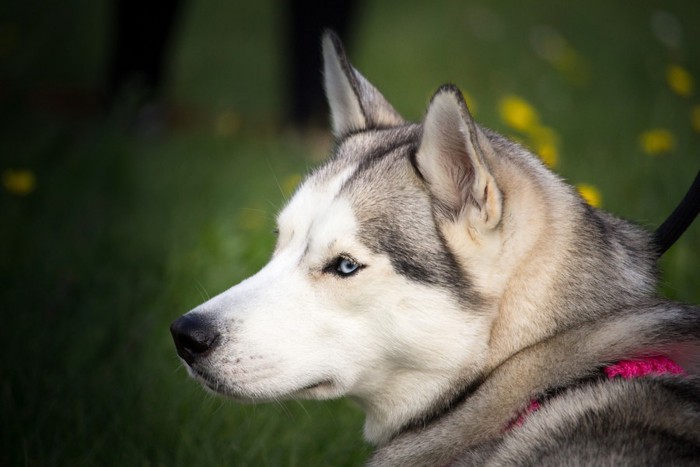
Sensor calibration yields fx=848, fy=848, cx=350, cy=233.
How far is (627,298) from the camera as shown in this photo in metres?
2.82

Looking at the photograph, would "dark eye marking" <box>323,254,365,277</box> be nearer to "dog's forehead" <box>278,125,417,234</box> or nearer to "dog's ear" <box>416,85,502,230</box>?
"dog's forehead" <box>278,125,417,234</box>

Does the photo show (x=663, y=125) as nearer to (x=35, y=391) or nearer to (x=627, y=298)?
(x=627, y=298)

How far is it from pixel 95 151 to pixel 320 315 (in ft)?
13.0

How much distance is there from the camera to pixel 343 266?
114 inches

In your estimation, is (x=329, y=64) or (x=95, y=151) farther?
(x=95, y=151)

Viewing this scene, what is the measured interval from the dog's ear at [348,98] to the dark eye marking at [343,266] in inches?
35.7

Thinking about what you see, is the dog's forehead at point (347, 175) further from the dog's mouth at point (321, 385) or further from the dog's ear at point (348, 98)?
the dog's mouth at point (321, 385)

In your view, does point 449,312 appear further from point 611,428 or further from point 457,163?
point 611,428

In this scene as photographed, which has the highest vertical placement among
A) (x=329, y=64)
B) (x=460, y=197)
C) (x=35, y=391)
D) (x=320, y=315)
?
(x=329, y=64)

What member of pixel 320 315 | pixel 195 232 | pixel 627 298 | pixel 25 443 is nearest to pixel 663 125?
pixel 195 232

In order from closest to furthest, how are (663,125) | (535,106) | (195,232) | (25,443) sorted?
(25,443) → (195,232) → (663,125) → (535,106)

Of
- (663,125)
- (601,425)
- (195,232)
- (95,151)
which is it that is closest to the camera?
(601,425)

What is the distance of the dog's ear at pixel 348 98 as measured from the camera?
11.4 feet

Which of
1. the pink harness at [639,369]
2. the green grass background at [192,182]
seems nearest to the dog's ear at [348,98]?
the green grass background at [192,182]
